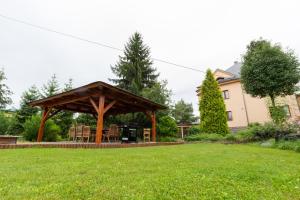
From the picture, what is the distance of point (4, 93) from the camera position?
2394 centimetres

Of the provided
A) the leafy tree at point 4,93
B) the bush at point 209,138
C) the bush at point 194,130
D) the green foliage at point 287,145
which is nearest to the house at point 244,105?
the bush at point 194,130

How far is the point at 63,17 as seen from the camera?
33.3 ft

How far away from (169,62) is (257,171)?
1074 centimetres

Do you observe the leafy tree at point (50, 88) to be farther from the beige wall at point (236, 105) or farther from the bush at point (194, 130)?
the beige wall at point (236, 105)

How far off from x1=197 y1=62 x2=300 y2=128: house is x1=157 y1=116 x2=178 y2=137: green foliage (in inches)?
341

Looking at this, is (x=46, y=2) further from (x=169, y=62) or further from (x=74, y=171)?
(x=74, y=171)

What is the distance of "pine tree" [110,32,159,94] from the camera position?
2070 cm

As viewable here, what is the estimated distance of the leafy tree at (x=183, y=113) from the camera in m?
31.2

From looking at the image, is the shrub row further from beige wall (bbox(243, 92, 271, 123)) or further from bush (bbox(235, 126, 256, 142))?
beige wall (bbox(243, 92, 271, 123))

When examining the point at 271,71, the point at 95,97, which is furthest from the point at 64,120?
the point at 271,71

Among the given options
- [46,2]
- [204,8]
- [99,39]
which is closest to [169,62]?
[204,8]

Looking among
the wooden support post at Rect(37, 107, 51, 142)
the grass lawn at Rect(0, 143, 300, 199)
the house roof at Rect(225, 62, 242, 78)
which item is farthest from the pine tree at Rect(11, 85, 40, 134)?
the house roof at Rect(225, 62, 242, 78)

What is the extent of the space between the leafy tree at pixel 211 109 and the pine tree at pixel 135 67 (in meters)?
7.98

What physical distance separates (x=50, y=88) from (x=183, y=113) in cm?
2095
